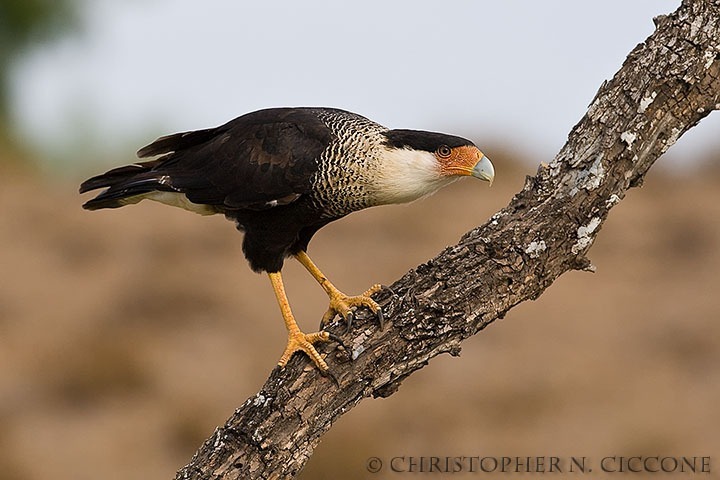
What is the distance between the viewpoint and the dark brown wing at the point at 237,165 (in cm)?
465

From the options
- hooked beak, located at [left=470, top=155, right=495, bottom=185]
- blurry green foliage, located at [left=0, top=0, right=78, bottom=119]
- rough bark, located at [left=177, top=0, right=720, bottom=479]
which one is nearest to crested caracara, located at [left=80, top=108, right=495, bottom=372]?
hooked beak, located at [left=470, top=155, right=495, bottom=185]

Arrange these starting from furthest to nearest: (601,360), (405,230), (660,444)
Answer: (405,230), (601,360), (660,444)

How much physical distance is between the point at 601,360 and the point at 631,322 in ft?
3.12

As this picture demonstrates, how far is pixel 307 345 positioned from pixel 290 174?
0.83m

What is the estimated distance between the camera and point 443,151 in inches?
174

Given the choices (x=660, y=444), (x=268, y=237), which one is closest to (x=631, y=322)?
(x=660, y=444)

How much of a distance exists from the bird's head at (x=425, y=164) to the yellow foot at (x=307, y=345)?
70 cm

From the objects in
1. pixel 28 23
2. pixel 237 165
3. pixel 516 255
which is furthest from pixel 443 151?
pixel 28 23

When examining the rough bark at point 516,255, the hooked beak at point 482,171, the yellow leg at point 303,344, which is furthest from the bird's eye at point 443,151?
the yellow leg at point 303,344

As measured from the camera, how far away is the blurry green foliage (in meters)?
20.3

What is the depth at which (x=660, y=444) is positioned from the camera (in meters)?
10.3

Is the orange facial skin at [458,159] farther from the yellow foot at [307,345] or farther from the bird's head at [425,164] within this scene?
the yellow foot at [307,345]

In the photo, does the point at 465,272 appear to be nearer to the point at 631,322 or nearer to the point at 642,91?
the point at 642,91

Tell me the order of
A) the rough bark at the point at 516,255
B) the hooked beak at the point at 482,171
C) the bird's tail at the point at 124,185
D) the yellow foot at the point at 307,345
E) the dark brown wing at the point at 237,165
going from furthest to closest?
the bird's tail at the point at 124,185 < the dark brown wing at the point at 237,165 < the hooked beak at the point at 482,171 < the yellow foot at the point at 307,345 < the rough bark at the point at 516,255
